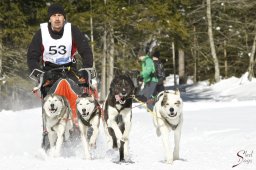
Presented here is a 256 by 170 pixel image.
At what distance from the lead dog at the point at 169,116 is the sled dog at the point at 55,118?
127 centimetres

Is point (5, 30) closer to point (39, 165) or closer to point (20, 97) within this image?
point (20, 97)

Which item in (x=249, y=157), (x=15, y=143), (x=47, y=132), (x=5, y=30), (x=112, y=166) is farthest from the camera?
(x=5, y=30)

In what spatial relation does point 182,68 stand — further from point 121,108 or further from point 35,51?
point 121,108

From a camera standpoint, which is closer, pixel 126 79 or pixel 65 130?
pixel 126 79

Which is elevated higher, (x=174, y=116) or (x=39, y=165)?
(x=174, y=116)

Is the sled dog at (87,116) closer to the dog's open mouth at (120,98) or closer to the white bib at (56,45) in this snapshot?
the dog's open mouth at (120,98)

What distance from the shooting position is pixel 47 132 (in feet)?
23.5

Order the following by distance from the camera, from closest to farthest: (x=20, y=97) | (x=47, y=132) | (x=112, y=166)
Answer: (x=112, y=166) → (x=47, y=132) → (x=20, y=97)

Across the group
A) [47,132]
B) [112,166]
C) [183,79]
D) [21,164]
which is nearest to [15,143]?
[47,132]

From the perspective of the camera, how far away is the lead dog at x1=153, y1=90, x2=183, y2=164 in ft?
20.3

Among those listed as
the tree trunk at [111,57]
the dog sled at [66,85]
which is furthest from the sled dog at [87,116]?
the tree trunk at [111,57]

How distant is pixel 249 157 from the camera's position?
6551 millimetres

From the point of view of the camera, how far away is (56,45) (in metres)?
7.12

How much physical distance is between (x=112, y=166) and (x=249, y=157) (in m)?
1.75
